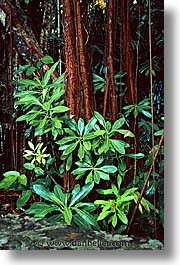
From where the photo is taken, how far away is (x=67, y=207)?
148 centimetres

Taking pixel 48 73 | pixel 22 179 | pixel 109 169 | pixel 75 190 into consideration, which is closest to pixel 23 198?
pixel 22 179

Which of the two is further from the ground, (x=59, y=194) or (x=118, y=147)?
(x=118, y=147)

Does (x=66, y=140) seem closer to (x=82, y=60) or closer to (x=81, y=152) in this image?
(x=81, y=152)

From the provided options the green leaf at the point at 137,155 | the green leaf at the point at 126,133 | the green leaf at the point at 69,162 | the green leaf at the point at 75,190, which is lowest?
the green leaf at the point at 75,190

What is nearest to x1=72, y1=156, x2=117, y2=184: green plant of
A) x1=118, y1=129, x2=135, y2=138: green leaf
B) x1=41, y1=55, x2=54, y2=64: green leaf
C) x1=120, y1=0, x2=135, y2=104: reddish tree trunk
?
x1=118, y1=129, x2=135, y2=138: green leaf

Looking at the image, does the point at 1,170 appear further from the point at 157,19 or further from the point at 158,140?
the point at 157,19

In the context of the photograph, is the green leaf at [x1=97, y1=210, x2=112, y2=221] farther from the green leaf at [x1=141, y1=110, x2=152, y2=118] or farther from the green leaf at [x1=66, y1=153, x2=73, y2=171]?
the green leaf at [x1=141, y1=110, x2=152, y2=118]

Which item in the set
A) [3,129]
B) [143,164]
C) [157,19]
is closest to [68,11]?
[157,19]

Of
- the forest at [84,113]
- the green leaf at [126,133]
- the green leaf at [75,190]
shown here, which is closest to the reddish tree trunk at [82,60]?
the forest at [84,113]

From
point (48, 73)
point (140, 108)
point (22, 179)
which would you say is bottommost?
point (22, 179)

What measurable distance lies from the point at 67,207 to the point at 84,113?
0.97 feet

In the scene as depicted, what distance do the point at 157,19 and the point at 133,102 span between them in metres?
0.26

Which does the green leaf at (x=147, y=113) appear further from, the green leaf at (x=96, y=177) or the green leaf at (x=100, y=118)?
the green leaf at (x=96, y=177)

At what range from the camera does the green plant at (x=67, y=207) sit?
1.48 m
